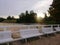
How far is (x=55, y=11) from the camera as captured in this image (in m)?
39.9

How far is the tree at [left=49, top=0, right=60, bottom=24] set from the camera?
39425 millimetres

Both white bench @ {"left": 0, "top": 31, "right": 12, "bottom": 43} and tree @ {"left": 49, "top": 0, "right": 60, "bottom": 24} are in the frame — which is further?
tree @ {"left": 49, "top": 0, "right": 60, "bottom": 24}

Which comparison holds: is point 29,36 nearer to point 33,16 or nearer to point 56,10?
point 56,10

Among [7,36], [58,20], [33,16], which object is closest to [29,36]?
[7,36]

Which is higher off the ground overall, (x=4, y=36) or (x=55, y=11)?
(x=55, y=11)

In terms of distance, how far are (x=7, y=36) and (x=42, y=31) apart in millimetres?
6399

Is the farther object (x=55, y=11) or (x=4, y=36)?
(x=55, y=11)

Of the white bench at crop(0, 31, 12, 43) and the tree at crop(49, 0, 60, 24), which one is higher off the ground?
the tree at crop(49, 0, 60, 24)

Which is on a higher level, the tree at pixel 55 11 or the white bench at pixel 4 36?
the tree at pixel 55 11

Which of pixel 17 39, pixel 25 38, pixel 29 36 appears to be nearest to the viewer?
pixel 17 39

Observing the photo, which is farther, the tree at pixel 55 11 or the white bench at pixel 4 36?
the tree at pixel 55 11

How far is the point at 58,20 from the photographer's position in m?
38.8

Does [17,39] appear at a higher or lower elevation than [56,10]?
Result: lower

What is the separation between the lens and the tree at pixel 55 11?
39.4 metres
